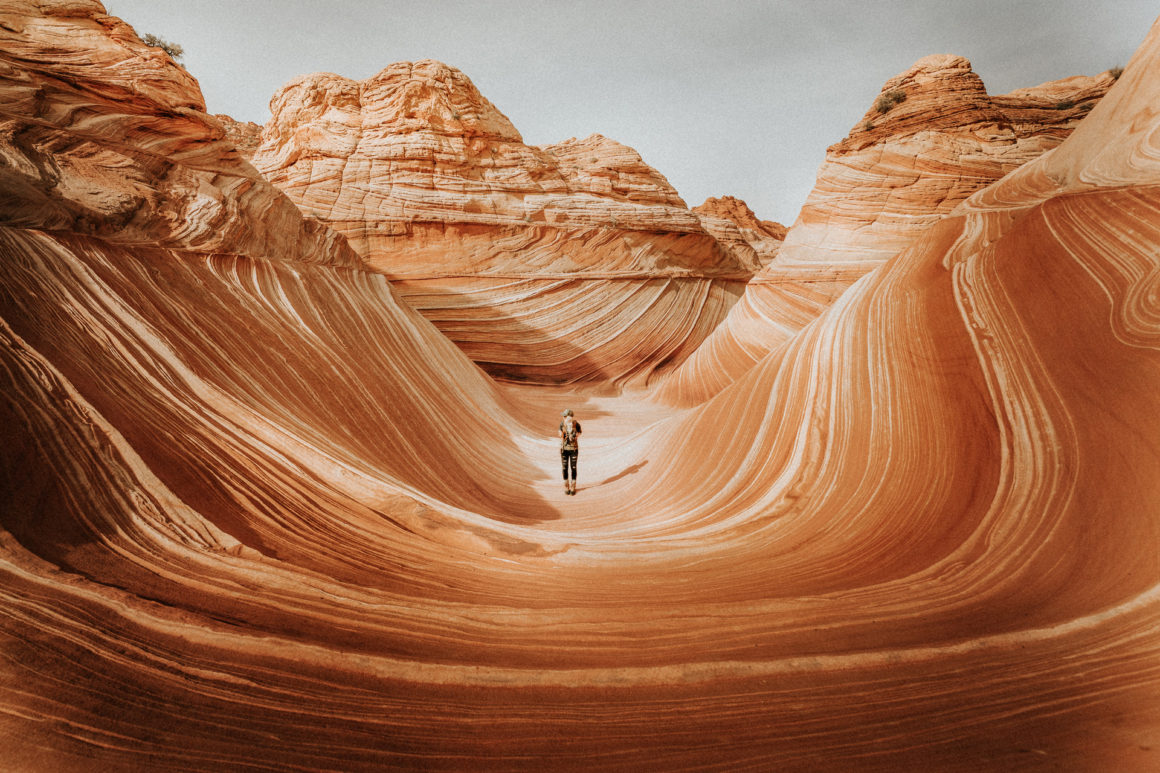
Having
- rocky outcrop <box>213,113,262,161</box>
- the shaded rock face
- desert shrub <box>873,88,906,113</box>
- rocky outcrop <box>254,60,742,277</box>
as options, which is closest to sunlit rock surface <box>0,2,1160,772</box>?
the shaded rock face

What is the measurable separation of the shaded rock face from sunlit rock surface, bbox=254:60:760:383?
2.69 metres

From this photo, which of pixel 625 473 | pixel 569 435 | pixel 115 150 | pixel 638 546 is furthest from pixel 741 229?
pixel 638 546

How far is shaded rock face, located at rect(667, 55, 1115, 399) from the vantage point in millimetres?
8031

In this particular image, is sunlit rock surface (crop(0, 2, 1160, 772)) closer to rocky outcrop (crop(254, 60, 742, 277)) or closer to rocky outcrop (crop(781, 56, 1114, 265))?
rocky outcrop (crop(781, 56, 1114, 265))

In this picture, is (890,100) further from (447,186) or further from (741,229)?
(741,229)

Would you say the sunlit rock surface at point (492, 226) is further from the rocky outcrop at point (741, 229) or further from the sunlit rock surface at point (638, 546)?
the sunlit rock surface at point (638, 546)

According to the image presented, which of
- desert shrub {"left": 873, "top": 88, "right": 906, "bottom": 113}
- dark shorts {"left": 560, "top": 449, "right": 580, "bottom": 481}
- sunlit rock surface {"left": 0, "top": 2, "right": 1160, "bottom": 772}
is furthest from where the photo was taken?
desert shrub {"left": 873, "top": 88, "right": 906, "bottom": 113}

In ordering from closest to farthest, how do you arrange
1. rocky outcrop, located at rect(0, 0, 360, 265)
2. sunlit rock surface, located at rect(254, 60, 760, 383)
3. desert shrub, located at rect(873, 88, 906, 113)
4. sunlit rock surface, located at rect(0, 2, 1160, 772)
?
sunlit rock surface, located at rect(0, 2, 1160, 772), rocky outcrop, located at rect(0, 0, 360, 265), desert shrub, located at rect(873, 88, 906, 113), sunlit rock surface, located at rect(254, 60, 760, 383)

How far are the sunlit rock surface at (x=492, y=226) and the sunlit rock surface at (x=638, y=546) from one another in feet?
22.0

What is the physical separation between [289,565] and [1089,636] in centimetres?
256

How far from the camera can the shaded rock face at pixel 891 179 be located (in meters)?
8.03

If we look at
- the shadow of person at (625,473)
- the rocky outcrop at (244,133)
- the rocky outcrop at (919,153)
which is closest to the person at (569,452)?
the shadow of person at (625,473)

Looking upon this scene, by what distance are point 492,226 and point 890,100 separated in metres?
7.61

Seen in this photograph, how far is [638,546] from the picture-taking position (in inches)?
103
